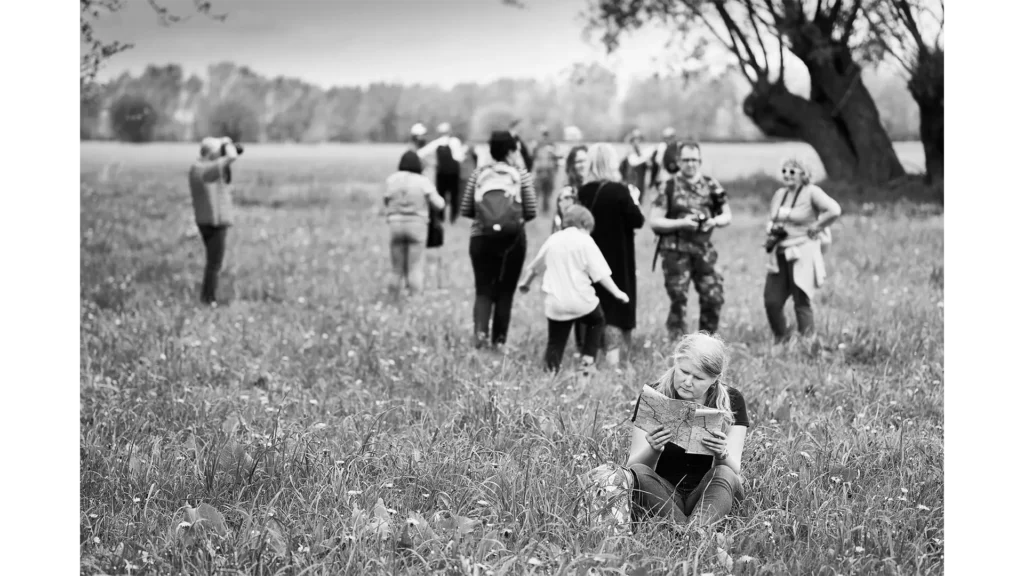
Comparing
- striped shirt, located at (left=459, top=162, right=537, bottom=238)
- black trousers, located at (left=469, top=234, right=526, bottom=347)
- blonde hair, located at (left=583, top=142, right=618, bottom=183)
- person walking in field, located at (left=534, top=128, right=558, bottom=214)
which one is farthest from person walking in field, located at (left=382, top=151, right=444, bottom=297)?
person walking in field, located at (left=534, top=128, right=558, bottom=214)

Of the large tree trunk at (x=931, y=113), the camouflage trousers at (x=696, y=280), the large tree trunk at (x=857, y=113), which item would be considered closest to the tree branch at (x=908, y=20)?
the large tree trunk at (x=931, y=113)

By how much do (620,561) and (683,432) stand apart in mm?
632

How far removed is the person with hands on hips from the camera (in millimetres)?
4074

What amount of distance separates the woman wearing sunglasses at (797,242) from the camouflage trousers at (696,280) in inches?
15.9

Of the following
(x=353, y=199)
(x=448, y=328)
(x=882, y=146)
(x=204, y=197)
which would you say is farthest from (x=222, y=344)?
(x=882, y=146)

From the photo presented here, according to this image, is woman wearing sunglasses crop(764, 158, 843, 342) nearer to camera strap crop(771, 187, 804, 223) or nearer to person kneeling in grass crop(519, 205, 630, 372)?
camera strap crop(771, 187, 804, 223)

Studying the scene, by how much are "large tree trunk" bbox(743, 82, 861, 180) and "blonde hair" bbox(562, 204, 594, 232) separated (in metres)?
17.1

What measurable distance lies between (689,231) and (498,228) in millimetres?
1522

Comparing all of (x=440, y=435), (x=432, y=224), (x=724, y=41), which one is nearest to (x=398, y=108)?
(x=724, y=41)

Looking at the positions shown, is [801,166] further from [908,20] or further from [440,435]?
[908,20]

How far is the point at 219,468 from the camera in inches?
182

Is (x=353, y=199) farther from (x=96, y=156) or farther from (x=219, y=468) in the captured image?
(x=219, y=468)
